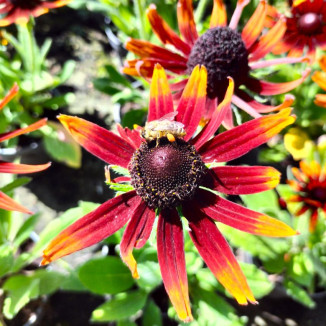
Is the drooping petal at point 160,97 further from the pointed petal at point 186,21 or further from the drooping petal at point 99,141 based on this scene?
the pointed petal at point 186,21

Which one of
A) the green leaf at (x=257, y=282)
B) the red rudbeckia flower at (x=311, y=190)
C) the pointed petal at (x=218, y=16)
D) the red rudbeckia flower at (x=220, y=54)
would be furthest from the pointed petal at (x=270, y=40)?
the green leaf at (x=257, y=282)

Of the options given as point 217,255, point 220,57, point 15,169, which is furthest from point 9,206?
point 220,57

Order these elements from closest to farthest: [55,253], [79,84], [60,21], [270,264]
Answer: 1. [55,253]
2. [270,264]
3. [79,84]
4. [60,21]

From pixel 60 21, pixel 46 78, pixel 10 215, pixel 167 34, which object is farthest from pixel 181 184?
pixel 60 21

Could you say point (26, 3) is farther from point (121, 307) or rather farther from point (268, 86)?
point (121, 307)

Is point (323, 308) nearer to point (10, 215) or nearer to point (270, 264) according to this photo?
point (270, 264)

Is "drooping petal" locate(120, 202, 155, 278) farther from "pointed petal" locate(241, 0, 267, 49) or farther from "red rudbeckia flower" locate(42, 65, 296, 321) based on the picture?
"pointed petal" locate(241, 0, 267, 49)

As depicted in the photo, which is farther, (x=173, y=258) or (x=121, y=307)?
(x=121, y=307)
